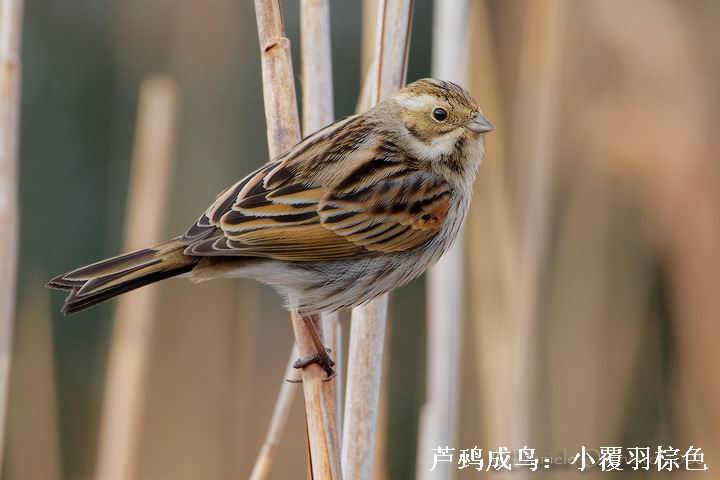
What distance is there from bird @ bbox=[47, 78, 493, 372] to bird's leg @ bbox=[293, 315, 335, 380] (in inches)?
2.6

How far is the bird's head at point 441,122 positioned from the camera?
312 centimetres

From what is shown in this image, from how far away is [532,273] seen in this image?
3826mm

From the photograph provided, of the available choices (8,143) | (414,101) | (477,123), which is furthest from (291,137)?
(8,143)

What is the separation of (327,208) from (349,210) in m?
0.08

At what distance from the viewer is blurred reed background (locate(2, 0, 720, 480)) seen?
389 cm

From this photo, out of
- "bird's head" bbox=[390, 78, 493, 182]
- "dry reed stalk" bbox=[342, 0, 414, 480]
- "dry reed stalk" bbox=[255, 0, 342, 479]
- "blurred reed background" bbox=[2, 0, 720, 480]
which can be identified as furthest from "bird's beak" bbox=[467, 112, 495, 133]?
"dry reed stalk" bbox=[255, 0, 342, 479]

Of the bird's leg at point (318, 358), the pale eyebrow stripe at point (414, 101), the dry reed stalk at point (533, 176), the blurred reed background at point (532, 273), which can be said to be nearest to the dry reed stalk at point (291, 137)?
the bird's leg at point (318, 358)

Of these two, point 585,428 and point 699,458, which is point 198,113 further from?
point 699,458

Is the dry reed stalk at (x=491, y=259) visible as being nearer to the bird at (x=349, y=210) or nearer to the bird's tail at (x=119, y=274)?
the bird at (x=349, y=210)

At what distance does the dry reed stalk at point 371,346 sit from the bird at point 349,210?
0.10m

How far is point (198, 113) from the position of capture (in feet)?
18.3

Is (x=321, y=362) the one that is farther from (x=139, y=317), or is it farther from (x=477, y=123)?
(x=139, y=317)

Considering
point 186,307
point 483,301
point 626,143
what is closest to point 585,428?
point 483,301

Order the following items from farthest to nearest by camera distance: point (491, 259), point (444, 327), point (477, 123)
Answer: point (491, 259), point (444, 327), point (477, 123)
